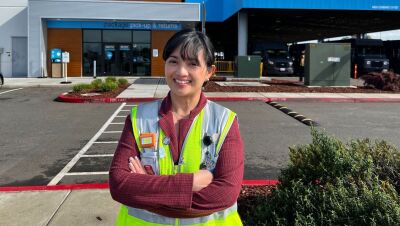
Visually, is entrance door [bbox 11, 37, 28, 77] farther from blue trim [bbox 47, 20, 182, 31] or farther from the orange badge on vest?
the orange badge on vest

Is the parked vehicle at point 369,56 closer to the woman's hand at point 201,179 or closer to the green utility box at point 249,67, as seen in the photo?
the green utility box at point 249,67

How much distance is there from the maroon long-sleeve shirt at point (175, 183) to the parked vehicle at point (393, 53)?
124 feet

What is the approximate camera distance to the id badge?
2.04m

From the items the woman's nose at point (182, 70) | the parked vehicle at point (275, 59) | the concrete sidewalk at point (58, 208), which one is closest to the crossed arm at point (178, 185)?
the woman's nose at point (182, 70)

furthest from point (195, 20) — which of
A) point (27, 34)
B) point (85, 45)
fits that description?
point (27, 34)

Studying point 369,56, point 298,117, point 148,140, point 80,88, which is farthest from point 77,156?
point 369,56

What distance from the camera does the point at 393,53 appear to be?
1464 inches

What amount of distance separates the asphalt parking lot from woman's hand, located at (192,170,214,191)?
454 centimetres

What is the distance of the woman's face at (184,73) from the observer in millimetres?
2164

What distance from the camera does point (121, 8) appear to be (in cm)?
3244

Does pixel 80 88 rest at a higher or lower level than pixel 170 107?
lower

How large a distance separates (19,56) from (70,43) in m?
4.36

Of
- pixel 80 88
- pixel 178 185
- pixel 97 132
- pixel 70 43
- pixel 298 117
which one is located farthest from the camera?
pixel 70 43

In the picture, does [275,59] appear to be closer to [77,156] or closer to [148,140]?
[77,156]
